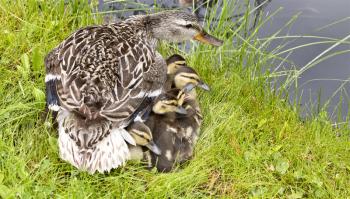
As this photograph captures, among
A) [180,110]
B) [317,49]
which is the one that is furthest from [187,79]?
[317,49]

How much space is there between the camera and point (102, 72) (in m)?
3.51

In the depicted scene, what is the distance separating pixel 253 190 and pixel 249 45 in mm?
1323

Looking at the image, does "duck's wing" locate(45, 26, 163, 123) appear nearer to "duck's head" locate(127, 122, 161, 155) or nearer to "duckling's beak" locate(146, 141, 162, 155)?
"duck's head" locate(127, 122, 161, 155)

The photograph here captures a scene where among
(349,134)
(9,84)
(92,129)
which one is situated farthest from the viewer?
(349,134)

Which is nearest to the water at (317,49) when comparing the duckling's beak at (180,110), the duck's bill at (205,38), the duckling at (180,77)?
the duck's bill at (205,38)

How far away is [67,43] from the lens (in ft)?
12.5

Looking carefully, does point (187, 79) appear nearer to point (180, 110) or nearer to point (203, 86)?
point (203, 86)

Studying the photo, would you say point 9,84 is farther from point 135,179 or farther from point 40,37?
point 135,179

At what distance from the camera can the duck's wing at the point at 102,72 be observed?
3.37 m

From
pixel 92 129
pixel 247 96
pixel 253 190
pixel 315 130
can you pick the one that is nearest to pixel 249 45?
pixel 247 96

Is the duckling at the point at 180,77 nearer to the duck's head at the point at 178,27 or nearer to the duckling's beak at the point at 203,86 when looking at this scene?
the duckling's beak at the point at 203,86

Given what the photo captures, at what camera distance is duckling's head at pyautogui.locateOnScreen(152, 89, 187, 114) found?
3709 mm

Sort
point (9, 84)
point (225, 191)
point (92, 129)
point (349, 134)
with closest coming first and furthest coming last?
point (92, 129) < point (225, 191) < point (9, 84) < point (349, 134)

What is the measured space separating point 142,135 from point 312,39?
7.35 ft
